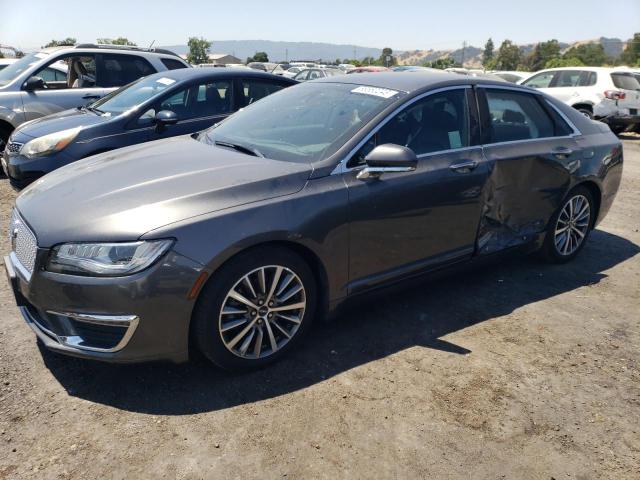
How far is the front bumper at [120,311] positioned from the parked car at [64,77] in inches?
230

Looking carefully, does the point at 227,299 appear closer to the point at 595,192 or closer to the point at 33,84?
the point at 595,192

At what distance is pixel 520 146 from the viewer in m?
4.18

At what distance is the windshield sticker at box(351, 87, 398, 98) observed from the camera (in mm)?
3605

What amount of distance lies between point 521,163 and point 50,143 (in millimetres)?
4566

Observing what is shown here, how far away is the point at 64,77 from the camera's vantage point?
337 inches

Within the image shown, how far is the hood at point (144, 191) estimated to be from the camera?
106 inches

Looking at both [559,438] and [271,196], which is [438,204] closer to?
[271,196]

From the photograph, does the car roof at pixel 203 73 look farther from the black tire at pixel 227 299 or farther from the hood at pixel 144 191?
the black tire at pixel 227 299

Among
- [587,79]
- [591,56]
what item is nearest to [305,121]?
[587,79]

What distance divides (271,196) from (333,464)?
1387 millimetres

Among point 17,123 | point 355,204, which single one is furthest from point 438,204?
point 17,123

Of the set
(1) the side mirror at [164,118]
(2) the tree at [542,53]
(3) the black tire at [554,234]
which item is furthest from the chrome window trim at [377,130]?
(2) the tree at [542,53]

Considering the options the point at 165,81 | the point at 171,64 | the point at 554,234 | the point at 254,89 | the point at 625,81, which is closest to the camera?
the point at 554,234

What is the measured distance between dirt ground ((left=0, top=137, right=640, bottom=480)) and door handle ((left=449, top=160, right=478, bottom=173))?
102cm
